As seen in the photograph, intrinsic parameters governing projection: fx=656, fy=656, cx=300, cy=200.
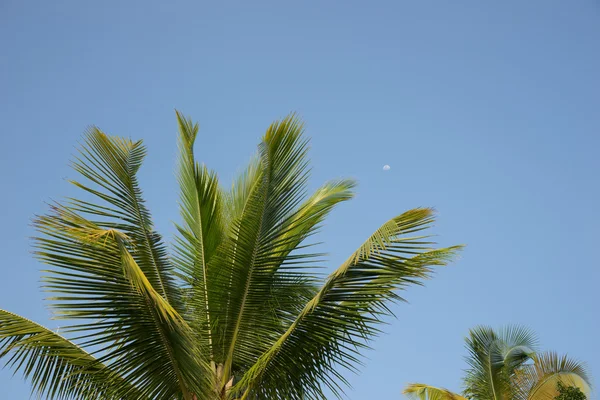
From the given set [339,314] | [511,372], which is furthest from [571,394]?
[339,314]

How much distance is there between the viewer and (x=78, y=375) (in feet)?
24.5

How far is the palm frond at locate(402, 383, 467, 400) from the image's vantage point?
1566 cm

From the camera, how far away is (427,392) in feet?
52.7

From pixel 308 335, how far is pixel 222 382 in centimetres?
125

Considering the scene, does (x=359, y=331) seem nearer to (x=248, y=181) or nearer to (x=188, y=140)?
(x=248, y=181)

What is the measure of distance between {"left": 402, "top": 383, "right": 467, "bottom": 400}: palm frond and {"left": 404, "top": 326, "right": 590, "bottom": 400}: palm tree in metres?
0.03

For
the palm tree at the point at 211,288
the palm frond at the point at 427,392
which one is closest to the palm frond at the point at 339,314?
the palm tree at the point at 211,288

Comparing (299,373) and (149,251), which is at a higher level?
(149,251)

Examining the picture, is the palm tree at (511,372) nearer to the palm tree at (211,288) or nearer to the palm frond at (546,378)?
the palm frond at (546,378)

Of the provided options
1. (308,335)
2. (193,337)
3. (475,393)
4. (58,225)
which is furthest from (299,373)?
(475,393)

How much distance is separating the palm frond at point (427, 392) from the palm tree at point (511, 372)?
0.08ft

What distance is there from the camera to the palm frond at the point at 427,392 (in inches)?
→ 617

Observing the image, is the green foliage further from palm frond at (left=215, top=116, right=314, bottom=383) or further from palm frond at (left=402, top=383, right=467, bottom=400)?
palm frond at (left=215, top=116, right=314, bottom=383)

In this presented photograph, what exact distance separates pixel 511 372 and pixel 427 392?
230 cm
